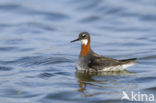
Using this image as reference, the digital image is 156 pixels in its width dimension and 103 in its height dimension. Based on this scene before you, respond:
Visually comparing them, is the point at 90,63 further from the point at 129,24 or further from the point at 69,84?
the point at 129,24

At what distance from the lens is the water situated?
9523 mm

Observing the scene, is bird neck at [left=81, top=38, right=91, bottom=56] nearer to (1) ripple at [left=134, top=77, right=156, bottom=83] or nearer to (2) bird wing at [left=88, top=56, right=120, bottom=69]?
(2) bird wing at [left=88, top=56, right=120, bottom=69]

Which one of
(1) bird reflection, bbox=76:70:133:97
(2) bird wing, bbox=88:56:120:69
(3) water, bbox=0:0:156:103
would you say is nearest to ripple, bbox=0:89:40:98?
(3) water, bbox=0:0:156:103

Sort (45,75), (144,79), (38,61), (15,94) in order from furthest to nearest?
(38,61), (45,75), (144,79), (15,94)

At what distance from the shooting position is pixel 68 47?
15.2 m

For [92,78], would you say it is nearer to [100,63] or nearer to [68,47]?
[100,63]

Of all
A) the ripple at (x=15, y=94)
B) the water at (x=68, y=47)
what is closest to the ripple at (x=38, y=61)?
the water at (x=68, y=47)

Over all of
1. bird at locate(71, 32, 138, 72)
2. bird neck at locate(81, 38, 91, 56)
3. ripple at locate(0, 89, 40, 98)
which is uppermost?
bird neck at locate(81, 38, 91, 56)

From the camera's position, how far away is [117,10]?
2198 centimetres

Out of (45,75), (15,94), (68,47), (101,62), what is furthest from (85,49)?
(68,47)

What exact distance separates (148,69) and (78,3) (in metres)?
12.8

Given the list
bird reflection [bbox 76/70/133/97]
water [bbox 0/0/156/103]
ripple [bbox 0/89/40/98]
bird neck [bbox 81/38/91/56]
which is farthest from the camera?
bird neck [bbox 81/38/91/56]

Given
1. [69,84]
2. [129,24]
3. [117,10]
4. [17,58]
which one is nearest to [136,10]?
[117,10]

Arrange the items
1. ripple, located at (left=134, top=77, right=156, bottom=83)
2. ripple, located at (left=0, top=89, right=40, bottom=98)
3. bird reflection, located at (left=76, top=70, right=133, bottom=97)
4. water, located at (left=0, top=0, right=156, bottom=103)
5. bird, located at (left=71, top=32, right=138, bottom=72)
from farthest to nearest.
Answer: bird, located at (left=71, top=32, right=138, bottom=72) < ripple, located at (left=134, top=77, right=156, bottom=83) < bird reflection, located at (left=76, top=70, right=133, bottom=97) < water, located at (left=0, top=0, right=156, bottom=103) < ripple, located at (left=0, top=89, right=40, bottom=98)
